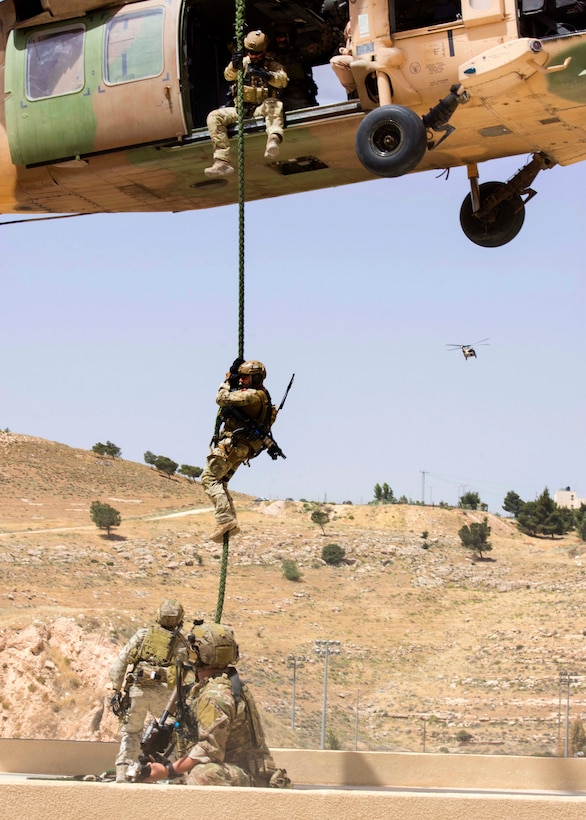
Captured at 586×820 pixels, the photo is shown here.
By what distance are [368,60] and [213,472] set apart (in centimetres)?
415

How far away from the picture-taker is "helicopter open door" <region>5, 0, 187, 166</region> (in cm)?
1218

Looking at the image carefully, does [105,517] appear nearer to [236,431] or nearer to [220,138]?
[220,138]

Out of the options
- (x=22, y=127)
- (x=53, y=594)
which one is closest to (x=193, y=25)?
(x=22, y=127)

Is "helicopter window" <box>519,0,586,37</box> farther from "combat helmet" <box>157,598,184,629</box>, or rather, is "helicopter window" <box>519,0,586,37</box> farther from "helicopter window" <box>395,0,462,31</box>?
"combat helmet" <box>157,598,184,629</box>

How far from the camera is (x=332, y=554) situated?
79625mm

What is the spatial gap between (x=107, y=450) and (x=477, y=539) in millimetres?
33316

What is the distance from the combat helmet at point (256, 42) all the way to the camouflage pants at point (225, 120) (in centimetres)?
47

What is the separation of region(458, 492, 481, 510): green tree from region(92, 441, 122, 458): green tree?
95.5 feet

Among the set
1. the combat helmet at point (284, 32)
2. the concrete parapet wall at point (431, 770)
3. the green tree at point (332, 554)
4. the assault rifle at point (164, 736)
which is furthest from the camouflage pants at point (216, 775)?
the green tree at point (332, 554)

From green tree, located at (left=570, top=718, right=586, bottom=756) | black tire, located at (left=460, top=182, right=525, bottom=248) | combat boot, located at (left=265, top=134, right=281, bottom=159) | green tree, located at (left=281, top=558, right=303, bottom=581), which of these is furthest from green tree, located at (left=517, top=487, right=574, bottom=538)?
combat boot, located at (left=265, top=134, right=281, bottom=159)

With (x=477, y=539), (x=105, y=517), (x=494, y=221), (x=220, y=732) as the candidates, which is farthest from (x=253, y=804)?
(x=477, y=539)

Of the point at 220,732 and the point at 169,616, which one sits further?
the point at 169,616

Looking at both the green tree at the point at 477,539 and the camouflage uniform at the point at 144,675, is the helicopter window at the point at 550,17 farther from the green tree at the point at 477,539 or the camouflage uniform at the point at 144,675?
the green tree at the point at 477,539

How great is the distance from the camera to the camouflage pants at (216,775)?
870 cm
